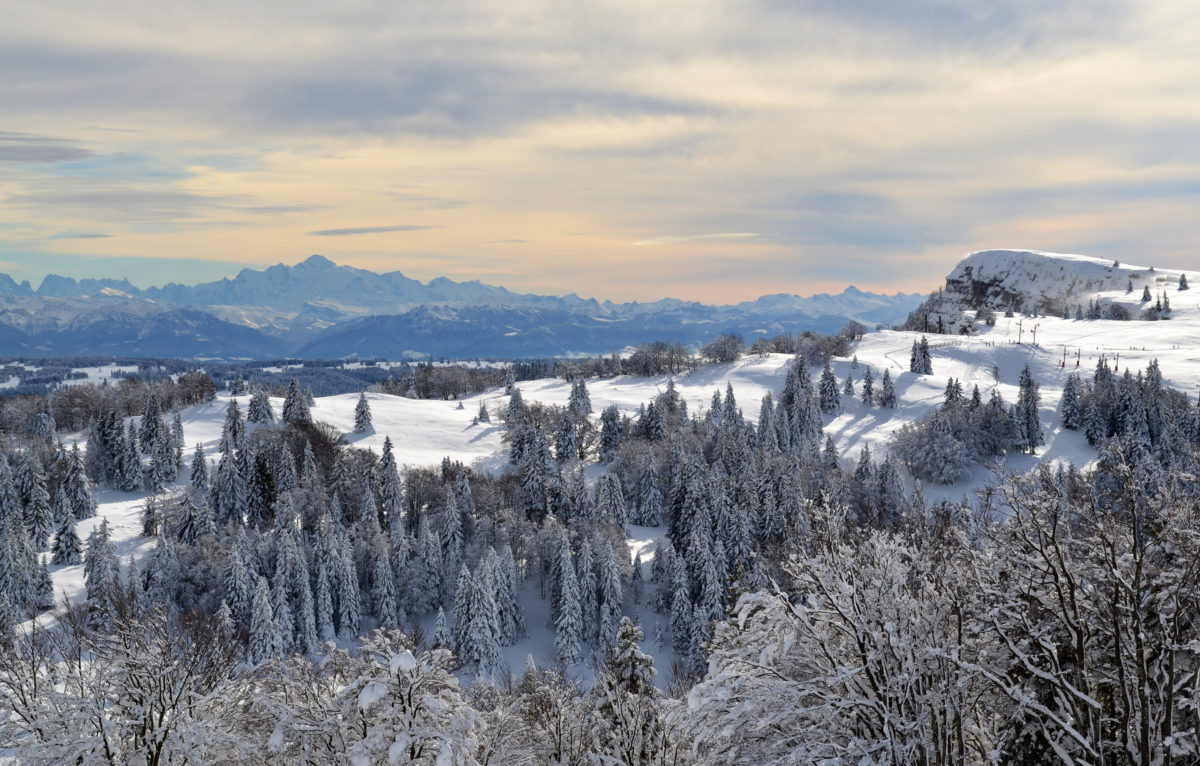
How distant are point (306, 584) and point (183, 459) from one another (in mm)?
52782

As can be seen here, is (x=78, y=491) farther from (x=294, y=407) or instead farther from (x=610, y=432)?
(x=610, y=432)

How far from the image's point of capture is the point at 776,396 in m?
153

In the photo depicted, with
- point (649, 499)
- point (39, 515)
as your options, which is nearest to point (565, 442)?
point (649, 499)

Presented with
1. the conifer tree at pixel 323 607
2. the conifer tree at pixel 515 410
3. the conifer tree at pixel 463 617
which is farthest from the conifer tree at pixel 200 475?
the conifer tree at pixel 463 617

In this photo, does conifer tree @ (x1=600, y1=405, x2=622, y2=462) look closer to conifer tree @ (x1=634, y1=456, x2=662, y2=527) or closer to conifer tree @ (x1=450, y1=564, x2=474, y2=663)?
conifer tree @ (x1=634, y1=456, x2=662, y2=527)

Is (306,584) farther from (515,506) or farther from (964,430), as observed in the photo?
(964,430)

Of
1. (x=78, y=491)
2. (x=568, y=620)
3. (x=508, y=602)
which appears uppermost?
(x=78, y=491)

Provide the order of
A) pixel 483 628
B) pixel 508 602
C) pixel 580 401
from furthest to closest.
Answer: pixel 580 401
pixel 508 602
pixel 483 628

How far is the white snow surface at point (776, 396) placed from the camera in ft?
300

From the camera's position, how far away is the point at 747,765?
41.3ft

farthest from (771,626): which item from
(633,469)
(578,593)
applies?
(633,469)

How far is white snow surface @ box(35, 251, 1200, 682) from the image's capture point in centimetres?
9138

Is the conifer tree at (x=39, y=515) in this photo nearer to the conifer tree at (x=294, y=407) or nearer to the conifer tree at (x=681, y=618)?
the conifer tree at (x=294, y=407)

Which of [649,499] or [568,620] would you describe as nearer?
[568,620]
